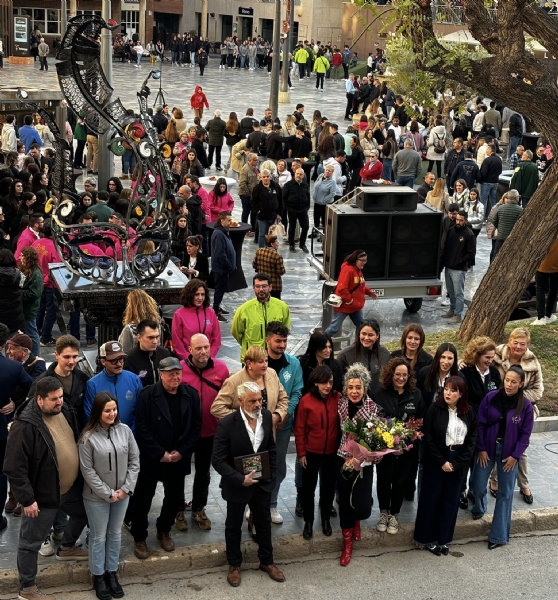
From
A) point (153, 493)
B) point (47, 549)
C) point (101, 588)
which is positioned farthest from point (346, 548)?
point (47, 549)

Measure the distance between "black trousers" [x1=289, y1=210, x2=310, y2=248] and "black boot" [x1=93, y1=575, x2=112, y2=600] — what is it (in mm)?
10667

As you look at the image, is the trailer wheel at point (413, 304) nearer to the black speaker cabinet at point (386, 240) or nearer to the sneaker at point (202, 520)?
the black speaker cabinet at point (386, 240)

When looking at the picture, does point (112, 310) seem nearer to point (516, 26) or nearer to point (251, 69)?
point (516, 26)

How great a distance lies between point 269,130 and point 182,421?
16405 mm

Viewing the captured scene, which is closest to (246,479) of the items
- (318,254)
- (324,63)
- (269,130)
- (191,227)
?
(191,227)

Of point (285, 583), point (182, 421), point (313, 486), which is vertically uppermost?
point (182, 421)

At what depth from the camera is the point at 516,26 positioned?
36.6 ft

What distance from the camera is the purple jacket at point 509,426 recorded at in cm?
859

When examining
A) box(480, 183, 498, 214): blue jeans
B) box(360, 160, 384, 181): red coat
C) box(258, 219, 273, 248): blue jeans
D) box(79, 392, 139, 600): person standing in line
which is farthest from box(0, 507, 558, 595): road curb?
box(480, 183, 498, 214): blue jeans

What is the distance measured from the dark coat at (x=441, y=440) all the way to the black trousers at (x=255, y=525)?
136 cm

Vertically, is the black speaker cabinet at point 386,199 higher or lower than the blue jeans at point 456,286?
higher

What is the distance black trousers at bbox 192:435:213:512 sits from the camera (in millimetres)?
8422

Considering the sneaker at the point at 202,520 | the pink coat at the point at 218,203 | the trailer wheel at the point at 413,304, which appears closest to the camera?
the sneaker at the point at 202,520

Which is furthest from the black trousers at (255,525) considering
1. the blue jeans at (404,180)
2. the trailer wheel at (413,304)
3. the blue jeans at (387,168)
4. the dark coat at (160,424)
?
the blue jeans at (387,168)
